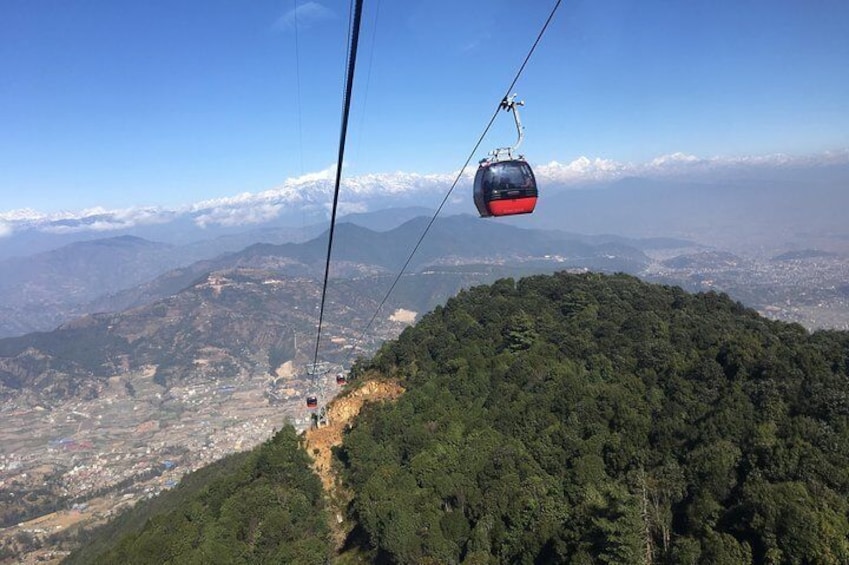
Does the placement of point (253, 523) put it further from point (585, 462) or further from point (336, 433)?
point (585, 462)

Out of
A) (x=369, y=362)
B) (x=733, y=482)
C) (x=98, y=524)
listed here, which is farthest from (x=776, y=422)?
(x=98, y=524)

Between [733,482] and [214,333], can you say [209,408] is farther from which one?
[733,482]

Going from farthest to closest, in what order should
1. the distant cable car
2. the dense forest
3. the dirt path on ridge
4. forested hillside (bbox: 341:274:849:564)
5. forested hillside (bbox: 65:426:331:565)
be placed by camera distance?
the dirt path on ridge < forested hillside (bbox: 65:426:331:565) < the dense forest < forested hillside (bbox: 341:274:849:564) < the distant cable car

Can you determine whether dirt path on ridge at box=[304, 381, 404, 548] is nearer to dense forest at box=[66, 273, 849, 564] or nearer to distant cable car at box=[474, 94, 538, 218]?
dense forest at box=[66, 273, 849, 564]

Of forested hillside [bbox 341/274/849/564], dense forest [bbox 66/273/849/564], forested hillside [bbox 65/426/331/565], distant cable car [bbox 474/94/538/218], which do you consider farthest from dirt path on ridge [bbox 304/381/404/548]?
distant cable car [bbox 474/94/538/218]

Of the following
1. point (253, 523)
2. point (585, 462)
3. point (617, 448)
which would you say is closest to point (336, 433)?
point (253, 523)
